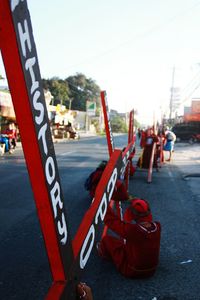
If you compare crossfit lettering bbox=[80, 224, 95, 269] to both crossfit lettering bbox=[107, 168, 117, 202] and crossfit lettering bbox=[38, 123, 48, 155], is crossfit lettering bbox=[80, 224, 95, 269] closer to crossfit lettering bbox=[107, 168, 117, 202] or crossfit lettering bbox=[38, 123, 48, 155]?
crossfit lettering bbox=[107, 168, 117, 202]

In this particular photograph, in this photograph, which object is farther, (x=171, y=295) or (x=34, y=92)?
(x=171, y=295)

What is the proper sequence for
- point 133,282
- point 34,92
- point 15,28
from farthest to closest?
point 133,282
point 34,92
point 15,28

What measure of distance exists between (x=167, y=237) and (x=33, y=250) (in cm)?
211

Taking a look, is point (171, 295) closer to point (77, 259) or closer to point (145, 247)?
point (145, 247)

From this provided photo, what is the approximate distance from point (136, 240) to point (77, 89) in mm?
88084

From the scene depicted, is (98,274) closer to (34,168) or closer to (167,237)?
(167,237)

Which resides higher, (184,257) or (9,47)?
(9,47)

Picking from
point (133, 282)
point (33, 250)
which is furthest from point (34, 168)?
point (33, 250)

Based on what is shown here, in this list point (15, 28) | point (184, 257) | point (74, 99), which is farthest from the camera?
point (74, 99)

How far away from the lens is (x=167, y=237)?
5.68 m

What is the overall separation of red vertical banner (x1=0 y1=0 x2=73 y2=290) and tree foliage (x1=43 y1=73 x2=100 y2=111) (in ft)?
249

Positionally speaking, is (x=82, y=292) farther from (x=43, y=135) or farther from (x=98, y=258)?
(x=98, y=258)

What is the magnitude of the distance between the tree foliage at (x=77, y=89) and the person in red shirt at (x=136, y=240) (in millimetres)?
73908

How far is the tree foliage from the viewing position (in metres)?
77.8
